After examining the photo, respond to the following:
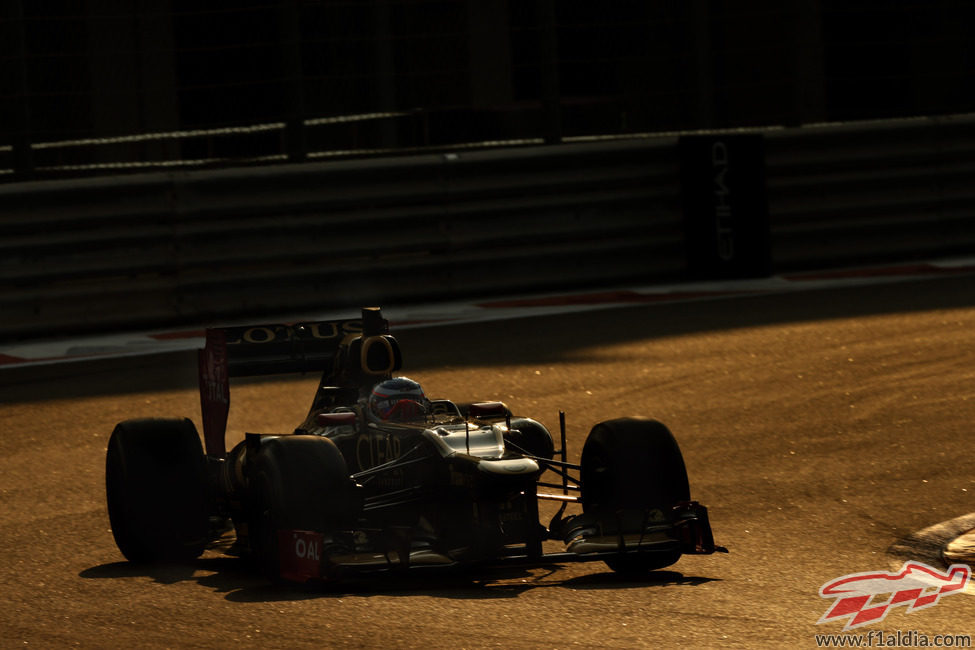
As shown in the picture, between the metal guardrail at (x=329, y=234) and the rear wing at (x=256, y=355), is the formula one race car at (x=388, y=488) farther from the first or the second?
the metal guardrail at (x=329, y=234)

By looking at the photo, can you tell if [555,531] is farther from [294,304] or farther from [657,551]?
[294,304]

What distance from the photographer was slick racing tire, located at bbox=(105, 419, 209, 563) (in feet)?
24.3

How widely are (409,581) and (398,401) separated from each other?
36.0 inches

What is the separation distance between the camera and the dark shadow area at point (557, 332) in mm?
11609

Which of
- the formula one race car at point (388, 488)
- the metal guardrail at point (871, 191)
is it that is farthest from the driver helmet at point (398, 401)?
the metal guardrail at point (871, 191)

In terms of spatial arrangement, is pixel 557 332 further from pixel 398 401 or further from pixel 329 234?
pixel 398 401

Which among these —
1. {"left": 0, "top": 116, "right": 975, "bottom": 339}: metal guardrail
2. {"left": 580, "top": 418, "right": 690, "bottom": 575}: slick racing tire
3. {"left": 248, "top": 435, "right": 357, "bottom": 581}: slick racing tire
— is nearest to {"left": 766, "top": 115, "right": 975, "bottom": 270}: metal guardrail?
{"left": 0, "top": 116, "right": 975, "bottom": 339}: metal guardrail

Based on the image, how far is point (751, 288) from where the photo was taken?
48.9ft

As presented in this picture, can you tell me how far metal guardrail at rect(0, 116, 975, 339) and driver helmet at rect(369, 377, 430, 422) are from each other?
20.6ft

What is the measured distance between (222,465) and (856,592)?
2887mm

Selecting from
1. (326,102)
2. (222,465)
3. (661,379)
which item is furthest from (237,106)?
(222,465)

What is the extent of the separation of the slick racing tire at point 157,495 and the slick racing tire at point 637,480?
5.61 ft

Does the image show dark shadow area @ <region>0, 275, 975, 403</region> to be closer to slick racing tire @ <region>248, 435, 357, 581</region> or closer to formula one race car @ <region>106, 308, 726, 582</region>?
formula one race car @ <region>106, 308, 726, 582</region>

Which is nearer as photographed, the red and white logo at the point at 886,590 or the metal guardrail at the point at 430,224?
the red and white logo at the point at 886,590
